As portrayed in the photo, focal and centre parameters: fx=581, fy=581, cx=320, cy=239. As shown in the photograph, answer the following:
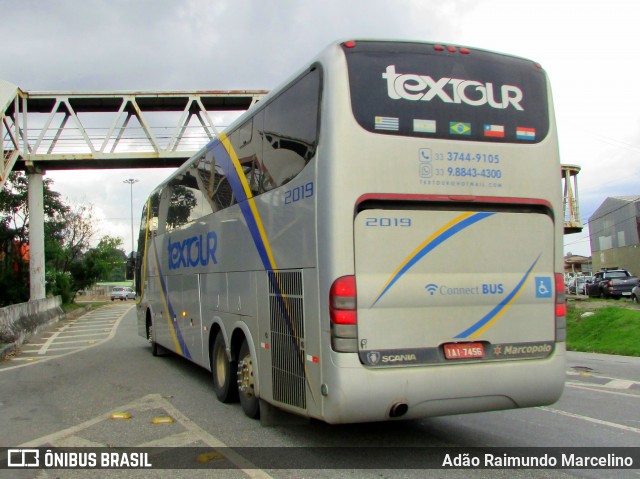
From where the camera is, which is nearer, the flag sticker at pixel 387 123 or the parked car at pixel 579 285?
the flag sticker at pixel 387 123

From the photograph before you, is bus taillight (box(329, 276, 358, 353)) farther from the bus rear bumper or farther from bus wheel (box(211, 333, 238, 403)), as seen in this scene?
bus wheel (box(211, 333, 238, 403))

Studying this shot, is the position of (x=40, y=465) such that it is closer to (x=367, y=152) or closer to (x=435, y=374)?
(x=435, y=374)

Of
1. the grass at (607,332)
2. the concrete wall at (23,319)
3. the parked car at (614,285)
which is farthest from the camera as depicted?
the parked car at (614,285)

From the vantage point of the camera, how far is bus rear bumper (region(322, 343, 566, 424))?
4.93 metres

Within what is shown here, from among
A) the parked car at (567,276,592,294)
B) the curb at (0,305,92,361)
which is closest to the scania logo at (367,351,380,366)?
the curb at (0,305,92,361)

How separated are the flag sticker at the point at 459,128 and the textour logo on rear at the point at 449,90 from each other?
219mm

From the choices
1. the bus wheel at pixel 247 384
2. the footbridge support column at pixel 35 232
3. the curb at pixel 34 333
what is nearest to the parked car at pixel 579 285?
the curb at pixel 34 333

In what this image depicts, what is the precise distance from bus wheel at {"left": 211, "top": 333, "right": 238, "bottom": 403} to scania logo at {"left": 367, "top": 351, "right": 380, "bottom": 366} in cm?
331

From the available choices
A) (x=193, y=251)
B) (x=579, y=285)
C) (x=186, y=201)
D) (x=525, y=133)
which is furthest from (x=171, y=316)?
(x=579, y=285)

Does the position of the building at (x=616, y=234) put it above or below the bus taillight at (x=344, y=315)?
above

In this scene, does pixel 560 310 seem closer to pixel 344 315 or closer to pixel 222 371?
pixel 344 315

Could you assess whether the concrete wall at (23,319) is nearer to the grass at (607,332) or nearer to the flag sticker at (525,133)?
the flag sticker at (525,133)

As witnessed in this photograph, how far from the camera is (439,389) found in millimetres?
5141

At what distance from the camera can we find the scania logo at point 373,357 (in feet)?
16.4
